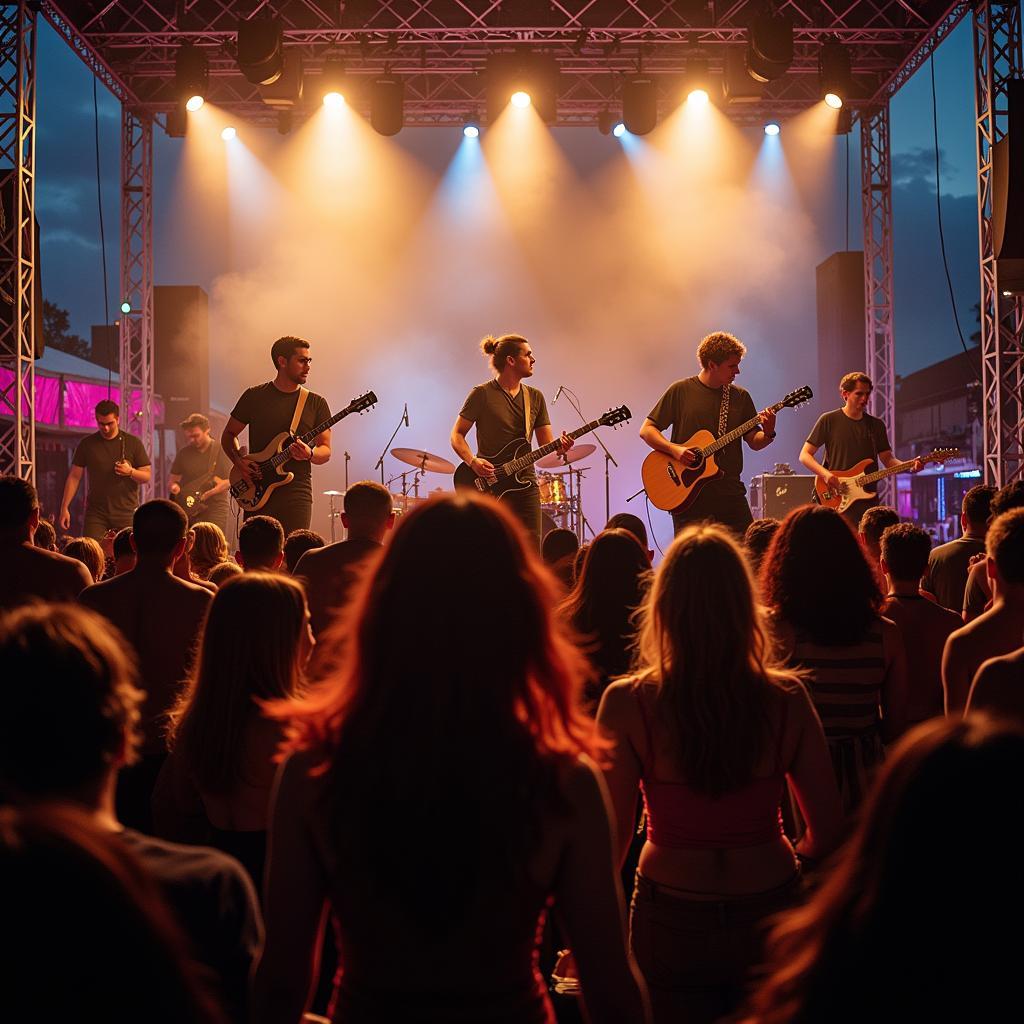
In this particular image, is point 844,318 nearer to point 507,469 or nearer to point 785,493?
point 785,493

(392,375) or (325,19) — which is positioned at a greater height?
(325,19)

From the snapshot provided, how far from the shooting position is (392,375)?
17.9 m

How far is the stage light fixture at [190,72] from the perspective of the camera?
12430 millimetres

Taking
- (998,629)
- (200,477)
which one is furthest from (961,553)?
(200,477)

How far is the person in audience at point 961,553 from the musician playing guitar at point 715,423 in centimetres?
165

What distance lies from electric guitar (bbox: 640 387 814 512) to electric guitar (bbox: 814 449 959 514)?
1.86 m

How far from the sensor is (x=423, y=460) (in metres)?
12.5

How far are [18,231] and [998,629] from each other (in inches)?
375

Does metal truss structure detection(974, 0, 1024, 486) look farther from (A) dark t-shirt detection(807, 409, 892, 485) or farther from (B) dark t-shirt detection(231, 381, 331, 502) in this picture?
(B) dark t-shirt detection(231, 381, 331, 502)

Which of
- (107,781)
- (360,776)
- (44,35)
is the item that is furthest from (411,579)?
(44,35)

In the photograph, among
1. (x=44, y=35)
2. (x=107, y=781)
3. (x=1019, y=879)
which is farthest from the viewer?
(x=44, y=35)

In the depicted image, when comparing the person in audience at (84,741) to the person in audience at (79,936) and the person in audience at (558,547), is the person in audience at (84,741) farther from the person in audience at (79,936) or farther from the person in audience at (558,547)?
the person in audience at (558,547)

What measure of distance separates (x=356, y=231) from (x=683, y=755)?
51.5ft

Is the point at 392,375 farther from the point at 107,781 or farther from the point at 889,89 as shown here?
the point at 107,781
